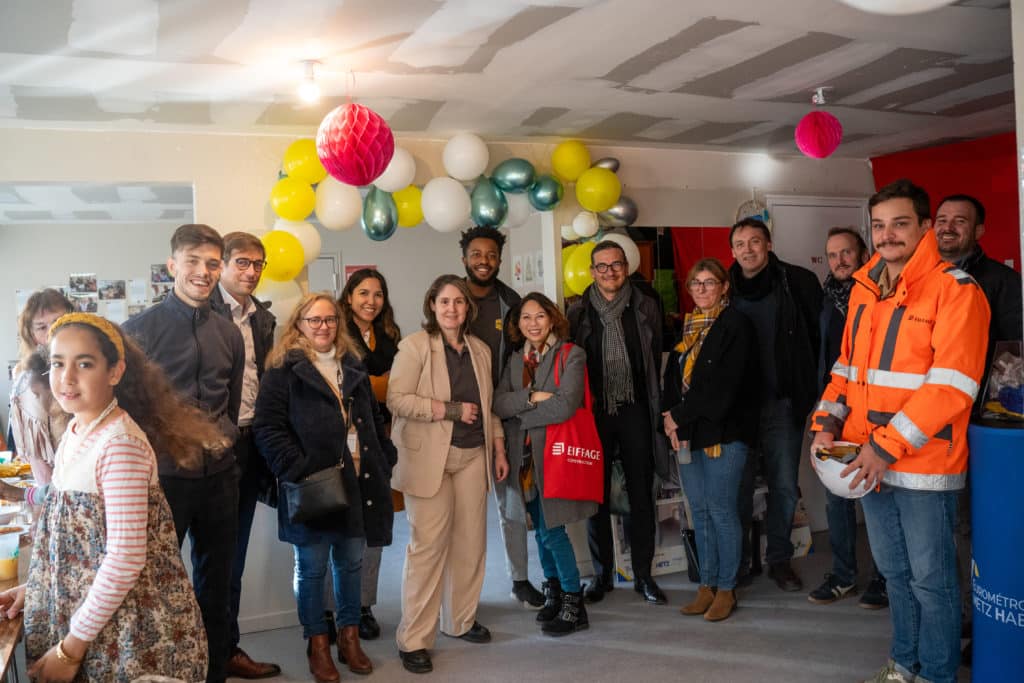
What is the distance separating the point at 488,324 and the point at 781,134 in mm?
2195

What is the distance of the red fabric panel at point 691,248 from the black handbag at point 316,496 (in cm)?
272

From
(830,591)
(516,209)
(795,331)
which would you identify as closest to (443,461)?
(516,209)

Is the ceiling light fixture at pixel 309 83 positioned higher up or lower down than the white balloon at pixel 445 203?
higher up

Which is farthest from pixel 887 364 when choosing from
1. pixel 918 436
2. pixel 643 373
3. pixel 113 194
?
pixel 113 194

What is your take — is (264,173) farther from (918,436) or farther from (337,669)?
(918,436)

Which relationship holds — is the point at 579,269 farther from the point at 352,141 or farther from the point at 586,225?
the point at 352,141

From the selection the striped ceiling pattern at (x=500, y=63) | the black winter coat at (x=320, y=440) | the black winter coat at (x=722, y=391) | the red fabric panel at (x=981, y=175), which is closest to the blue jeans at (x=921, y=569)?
the black winter coat at (x=722, y=391)

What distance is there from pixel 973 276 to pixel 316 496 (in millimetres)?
2562

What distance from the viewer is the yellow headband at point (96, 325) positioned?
6.00 feet

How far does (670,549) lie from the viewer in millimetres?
4336

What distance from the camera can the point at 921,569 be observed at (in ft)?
8.46

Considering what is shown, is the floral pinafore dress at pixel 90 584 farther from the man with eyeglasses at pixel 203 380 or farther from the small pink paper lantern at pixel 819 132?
the small pink paper lantern at pixel 819 132

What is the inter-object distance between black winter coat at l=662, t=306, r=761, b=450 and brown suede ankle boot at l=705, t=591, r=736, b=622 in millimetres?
682

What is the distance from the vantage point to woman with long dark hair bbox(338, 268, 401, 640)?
3607 mm
